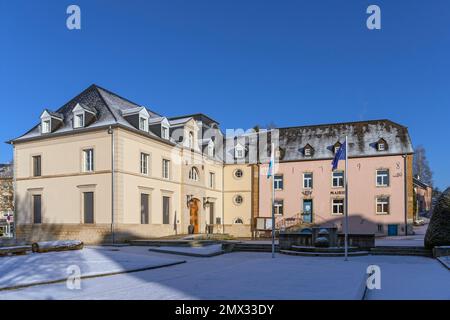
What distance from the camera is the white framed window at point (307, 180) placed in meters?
38.5

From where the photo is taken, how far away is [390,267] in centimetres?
1471

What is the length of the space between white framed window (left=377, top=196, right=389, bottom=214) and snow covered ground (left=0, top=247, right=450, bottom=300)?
21.1 meters

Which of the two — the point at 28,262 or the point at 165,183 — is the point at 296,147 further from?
the point at 28,262

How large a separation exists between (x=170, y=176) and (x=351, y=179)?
1694 centimetres

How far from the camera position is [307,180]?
38.8 meters

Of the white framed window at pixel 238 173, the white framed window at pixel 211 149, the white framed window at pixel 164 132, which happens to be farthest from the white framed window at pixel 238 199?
the white framed window at pixel 164 132

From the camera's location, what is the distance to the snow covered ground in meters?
9.30

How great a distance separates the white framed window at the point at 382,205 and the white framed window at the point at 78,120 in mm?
25879

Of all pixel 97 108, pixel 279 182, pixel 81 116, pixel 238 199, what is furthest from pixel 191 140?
pixel 279 182

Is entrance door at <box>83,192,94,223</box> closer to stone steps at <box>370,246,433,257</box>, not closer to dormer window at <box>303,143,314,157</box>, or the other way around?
stone steps at <box>370,246,433,257</box>

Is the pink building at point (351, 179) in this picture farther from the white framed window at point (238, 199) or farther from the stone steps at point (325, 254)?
the stone steps at point (325, 254)

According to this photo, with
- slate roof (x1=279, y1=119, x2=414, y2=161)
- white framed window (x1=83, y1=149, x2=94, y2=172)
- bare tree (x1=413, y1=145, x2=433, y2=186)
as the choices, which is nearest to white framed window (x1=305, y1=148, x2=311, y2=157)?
slate roof (x1=279, y1=119, x2=414, y2=161)

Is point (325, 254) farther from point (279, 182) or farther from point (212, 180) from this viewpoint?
point (279, 182)
